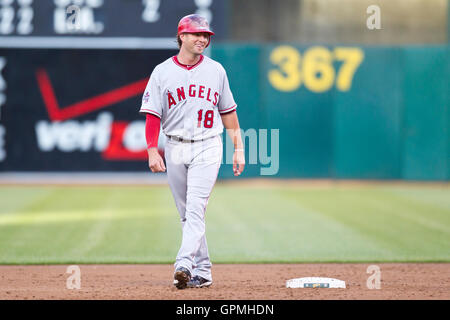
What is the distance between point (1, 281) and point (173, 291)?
1401mm

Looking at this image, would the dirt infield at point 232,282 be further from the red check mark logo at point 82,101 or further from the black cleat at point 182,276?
the red check mark logo at point 82,101

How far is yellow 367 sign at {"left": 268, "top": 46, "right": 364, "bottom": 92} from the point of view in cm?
1523

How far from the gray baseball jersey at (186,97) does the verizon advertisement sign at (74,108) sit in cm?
908

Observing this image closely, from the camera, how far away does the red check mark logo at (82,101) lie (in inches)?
579

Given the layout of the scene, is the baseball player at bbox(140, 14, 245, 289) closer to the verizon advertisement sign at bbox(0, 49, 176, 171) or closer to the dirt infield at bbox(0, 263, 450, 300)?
the dirt infield at bbox(0, 263, 450, 300)

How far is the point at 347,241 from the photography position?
28.5 ft

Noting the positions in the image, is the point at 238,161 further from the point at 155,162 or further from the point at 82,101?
the point at 82,101

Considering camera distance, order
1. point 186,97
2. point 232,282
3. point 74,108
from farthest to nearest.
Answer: point 74,108, point 232,282, point 186,97

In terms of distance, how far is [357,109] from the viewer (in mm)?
15258

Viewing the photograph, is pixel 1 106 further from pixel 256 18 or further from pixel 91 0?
pixel 256 18

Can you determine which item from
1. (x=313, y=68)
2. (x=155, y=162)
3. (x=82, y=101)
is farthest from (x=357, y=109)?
(x=155, y=162)

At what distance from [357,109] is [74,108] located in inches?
195

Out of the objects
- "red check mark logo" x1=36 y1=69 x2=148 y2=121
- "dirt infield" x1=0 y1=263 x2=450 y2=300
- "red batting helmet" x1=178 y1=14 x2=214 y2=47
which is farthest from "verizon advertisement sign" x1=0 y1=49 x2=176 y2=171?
"red batting helmet" x1=178 y1=14 x2=214 y2=47

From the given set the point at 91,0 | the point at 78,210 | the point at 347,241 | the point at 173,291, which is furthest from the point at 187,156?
the point at 91,0
